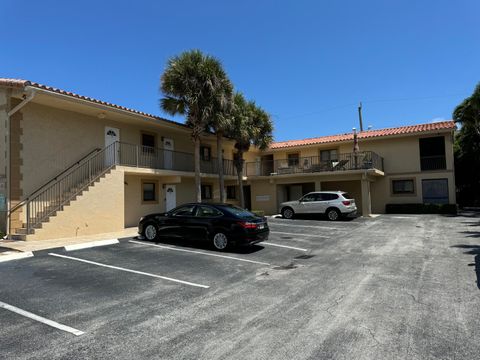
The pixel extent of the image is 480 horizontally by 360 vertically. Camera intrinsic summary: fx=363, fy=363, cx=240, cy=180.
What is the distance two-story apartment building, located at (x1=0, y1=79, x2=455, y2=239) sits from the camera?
1220 centimetres

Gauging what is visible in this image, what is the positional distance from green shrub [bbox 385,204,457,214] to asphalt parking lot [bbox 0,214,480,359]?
14.0 metres

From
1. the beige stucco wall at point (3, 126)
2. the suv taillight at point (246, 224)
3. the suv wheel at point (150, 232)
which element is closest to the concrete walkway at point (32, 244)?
the suv wheel at point (150, 232)

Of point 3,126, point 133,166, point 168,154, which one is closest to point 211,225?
point 133,166

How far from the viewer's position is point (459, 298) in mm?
5676

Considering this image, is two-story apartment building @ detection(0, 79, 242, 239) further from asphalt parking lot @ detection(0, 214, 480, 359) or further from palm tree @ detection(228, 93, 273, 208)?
asphalt parking lot @ detection(0, 214, 480, 359)

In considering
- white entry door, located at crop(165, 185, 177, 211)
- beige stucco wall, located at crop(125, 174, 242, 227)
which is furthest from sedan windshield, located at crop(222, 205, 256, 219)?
white entry door, located at crop(165, 185, 177, 211)

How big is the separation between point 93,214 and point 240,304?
9.51 metres

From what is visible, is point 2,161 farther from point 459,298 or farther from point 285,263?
point 459,298

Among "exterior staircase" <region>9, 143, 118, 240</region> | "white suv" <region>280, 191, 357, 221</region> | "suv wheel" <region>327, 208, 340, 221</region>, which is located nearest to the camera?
"exterior staircase" <region>9, 143, 118, 240</region>

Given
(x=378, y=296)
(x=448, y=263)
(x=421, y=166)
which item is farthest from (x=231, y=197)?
(x=378, y=296)

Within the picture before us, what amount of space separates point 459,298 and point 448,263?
3032mm

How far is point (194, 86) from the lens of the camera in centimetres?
1570

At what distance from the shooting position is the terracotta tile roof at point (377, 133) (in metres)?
23.7

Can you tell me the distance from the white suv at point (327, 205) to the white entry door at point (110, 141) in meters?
10.2
